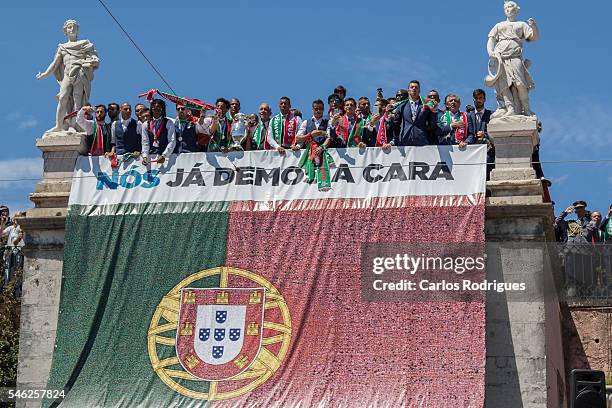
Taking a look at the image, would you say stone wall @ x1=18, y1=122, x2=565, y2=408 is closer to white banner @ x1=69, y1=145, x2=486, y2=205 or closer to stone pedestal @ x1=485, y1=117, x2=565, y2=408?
stone pedestal @ x1=485, y1=117, x2=565, y2=408

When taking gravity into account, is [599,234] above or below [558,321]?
above

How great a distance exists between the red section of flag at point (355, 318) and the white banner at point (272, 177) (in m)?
0.30

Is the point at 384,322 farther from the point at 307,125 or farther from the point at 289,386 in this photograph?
the point at 307,125

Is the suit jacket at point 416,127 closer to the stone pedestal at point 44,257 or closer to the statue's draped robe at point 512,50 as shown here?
the statue's draped robe at point 512,50

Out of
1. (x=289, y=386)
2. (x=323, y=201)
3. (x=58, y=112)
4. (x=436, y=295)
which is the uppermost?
(x=58, y=112)

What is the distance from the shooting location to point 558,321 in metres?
26.2

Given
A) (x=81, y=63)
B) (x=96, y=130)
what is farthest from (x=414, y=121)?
(x=81, y=63)

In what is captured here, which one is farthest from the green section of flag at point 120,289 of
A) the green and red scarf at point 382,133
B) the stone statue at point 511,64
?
the stone statue at point 511,64

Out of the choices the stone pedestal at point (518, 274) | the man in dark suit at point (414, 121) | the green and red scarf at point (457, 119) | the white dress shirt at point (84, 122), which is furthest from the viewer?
A: the white dress shirt at point (84, 122)

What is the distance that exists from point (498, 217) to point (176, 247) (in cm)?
542

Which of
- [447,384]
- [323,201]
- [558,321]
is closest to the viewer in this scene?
[447,384]

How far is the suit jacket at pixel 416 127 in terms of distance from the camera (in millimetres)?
24344

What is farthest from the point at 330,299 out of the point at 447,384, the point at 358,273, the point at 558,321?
the point at 558,321

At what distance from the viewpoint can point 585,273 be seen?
87.0 ft
